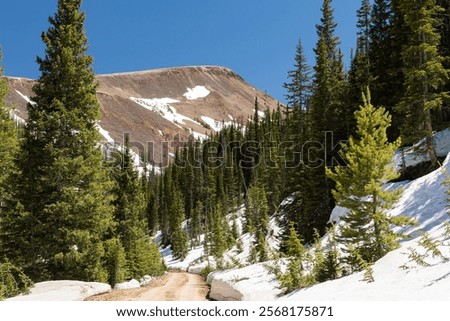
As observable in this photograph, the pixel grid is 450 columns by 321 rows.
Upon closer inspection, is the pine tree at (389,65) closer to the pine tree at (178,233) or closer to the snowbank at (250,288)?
the snowbank at (250,288)

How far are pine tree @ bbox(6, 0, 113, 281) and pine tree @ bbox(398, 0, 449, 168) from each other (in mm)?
17516

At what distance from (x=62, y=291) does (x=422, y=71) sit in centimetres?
2084

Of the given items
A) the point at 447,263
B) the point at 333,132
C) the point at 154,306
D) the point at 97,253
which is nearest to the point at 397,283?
the point at 447,263

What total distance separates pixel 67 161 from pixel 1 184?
4.13 metres

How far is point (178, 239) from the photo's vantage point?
249 ft

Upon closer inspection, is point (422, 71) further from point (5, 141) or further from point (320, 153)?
point (5, 141)

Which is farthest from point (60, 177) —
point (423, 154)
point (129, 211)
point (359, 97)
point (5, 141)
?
point (359, 97)

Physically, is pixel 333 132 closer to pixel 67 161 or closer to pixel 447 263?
pixel 67 161

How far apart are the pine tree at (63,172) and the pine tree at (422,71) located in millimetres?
17516

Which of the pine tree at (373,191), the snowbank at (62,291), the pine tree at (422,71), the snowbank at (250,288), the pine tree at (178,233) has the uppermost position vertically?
the pine tree at (422,71)

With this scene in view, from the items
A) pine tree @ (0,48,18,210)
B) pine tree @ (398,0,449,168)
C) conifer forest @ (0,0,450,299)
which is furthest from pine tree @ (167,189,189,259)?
pine tree @ (398,0,449,168)

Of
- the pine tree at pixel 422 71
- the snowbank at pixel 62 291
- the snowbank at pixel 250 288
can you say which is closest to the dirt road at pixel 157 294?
the snowbank at pixel 62 291

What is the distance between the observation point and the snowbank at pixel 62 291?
1194 cm

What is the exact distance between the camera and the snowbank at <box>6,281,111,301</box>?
39.2 ft
